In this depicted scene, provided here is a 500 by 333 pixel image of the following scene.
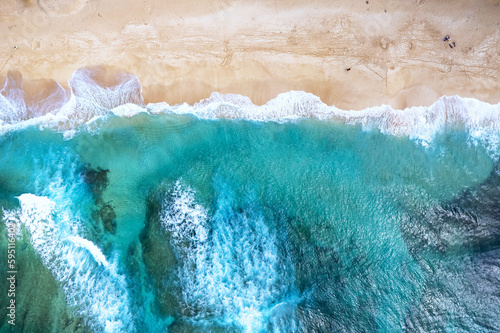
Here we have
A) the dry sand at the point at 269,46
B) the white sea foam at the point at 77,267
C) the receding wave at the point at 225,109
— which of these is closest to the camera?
the white sea foam at the point at 77,267

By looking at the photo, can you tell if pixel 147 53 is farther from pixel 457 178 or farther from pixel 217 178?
pixel 457 178

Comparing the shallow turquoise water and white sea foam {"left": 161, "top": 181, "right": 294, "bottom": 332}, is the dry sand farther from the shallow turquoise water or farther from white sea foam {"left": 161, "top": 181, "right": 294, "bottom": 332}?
white sea foam {"left": 161, "top": 181, "right": 294, "bottom": 332}

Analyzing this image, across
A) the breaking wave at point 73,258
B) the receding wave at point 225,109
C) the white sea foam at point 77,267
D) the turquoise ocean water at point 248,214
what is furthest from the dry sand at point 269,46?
the white sea foam at point 77,267

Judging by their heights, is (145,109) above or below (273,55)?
below

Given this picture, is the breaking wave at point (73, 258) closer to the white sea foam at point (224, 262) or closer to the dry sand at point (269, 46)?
the white sea foam at point (224, 262)

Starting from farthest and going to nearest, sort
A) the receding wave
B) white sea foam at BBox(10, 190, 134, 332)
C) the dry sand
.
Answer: the dry sand < the receding wave < white sea foam at BBox(10, 190, 134, 332)

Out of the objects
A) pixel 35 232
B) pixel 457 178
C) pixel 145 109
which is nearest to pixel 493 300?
pixel 457 178

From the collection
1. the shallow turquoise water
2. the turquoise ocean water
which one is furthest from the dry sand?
the shallow turquoise water
